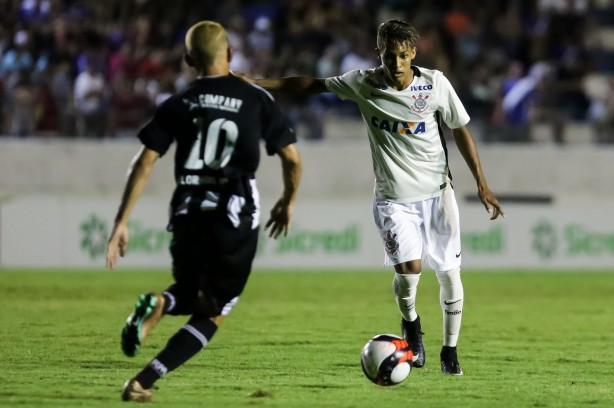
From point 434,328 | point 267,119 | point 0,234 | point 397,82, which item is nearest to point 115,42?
point 0,234

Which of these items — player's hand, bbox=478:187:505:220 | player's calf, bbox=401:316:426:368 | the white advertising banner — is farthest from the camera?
the white advertising banner

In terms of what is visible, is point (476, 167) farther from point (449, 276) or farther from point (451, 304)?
point (451, 304)

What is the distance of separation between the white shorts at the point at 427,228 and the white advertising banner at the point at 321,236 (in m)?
9.57

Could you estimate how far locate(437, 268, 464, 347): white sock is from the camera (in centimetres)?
823

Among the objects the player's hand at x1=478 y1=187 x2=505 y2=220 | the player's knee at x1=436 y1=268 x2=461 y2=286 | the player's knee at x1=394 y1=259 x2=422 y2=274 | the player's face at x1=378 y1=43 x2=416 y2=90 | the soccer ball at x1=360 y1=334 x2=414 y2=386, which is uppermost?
the player's face at x1=378 y1=43 x2=416 y2=90

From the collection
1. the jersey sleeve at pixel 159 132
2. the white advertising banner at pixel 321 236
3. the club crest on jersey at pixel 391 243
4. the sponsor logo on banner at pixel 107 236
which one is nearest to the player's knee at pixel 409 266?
the club crest on jersey at pixel 391 243

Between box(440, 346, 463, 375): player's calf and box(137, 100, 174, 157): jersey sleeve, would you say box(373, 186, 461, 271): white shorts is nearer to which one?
box(440, 346, 463, 375): player's calf

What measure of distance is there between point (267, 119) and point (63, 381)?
2.20 metres

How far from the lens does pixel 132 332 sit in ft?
20.2

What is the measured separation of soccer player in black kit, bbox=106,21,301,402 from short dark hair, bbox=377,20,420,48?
1.53 m

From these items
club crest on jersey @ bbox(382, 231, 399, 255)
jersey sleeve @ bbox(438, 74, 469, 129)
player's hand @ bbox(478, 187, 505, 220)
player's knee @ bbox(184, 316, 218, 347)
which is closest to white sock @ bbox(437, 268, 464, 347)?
club crest on jersey @ bbox(382, 231, 399, 255)

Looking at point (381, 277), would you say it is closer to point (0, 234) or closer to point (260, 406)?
point (0, 234)

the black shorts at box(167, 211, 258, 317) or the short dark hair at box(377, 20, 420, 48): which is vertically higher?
the short dark hair at box(377, 20, 420, 48)

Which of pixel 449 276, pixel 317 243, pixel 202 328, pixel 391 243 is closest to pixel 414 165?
pixel 391 243
